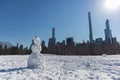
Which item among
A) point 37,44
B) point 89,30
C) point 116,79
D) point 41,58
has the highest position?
point 89,30

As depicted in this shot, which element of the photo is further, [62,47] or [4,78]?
[62,47]

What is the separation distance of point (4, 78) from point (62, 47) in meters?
81.3

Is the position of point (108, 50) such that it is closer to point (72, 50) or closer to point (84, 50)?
point (84, 50)

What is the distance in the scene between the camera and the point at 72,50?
8438cm

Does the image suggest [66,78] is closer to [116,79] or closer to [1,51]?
[116,79]

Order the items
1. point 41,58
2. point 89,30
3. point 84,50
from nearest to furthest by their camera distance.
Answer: point 41,58 < point 89,30 < point 84,50

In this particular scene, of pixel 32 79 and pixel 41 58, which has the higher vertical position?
pixel 41 58

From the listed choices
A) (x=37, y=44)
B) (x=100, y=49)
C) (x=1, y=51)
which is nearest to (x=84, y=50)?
(x=100, y=49)

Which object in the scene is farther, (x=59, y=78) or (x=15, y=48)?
(x=15, y=48)

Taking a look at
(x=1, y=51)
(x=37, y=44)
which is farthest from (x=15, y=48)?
(x=37, y=44)

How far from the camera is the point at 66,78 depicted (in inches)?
285

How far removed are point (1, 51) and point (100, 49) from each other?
2026 inches

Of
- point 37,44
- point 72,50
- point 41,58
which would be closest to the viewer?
point 41,58

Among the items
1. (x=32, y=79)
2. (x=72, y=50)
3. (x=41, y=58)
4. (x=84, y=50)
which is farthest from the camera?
(x=72, y=50)
